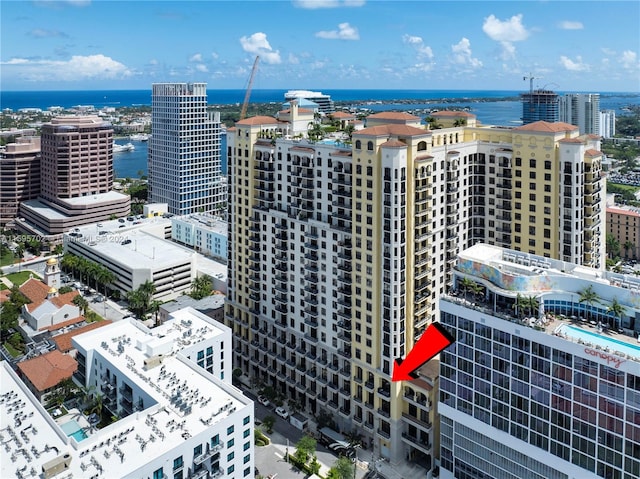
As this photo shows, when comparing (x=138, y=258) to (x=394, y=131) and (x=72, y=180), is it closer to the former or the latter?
(x=72, y=180)

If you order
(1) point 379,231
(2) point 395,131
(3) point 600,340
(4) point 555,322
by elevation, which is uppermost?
(2) point 395,131

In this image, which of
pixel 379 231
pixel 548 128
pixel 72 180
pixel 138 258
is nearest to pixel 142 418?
pixel 379 231

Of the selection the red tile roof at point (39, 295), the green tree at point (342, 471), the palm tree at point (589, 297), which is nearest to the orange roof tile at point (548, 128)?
the palm tree at point (589, 297)

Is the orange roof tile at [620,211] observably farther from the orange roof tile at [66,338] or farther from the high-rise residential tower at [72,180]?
the high-rise residential tower at [72,180]

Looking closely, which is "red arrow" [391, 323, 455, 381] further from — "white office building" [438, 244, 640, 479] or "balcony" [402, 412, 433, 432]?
"white office building" [438, 244, 640, 479]

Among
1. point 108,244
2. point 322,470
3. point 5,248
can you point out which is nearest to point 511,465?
point 322,470

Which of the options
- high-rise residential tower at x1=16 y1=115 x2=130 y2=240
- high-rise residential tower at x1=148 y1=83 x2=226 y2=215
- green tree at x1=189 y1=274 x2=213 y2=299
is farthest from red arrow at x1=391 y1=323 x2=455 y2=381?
high-rise residential tower at x1=16 y1=115 x2=130 y2=240
